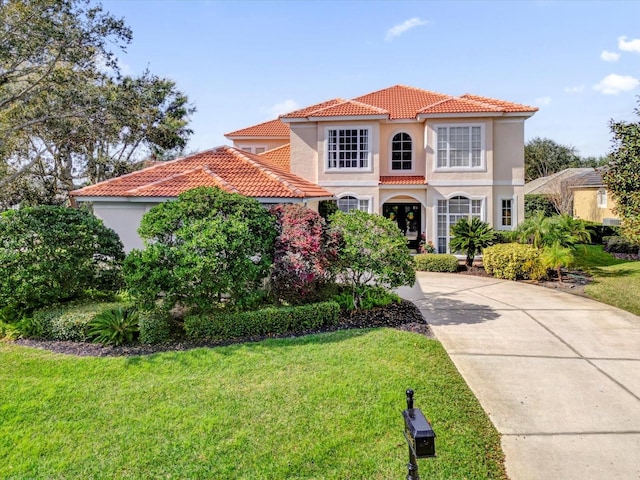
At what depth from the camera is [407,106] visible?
76.4 ft

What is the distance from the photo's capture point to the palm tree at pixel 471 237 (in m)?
18.4

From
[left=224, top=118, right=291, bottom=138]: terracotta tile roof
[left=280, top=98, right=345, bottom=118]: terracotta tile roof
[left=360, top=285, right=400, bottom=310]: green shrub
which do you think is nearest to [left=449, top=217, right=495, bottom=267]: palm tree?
[left=360, top=285, right=400, bottom=310]: green shrub

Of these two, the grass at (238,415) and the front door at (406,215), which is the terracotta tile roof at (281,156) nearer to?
the front door at (406,215)

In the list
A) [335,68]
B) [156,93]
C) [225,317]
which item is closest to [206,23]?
[156,93]

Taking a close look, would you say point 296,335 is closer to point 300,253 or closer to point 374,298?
point 300,253

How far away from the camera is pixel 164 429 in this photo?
17.3 ft

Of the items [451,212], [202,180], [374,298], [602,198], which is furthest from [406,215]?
[602,198]

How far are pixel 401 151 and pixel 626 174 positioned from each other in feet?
38.5

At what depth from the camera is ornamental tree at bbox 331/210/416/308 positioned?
991 centimetres

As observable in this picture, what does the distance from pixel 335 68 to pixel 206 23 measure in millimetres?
6355

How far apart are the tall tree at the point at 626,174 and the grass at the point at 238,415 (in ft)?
27.2

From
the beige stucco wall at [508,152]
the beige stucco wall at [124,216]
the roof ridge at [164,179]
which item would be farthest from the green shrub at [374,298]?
the beige stucco wall at [508,152]

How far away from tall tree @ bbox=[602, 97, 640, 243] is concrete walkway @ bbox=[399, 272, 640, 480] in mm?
2632

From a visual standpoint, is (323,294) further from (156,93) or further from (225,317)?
(156,93)
